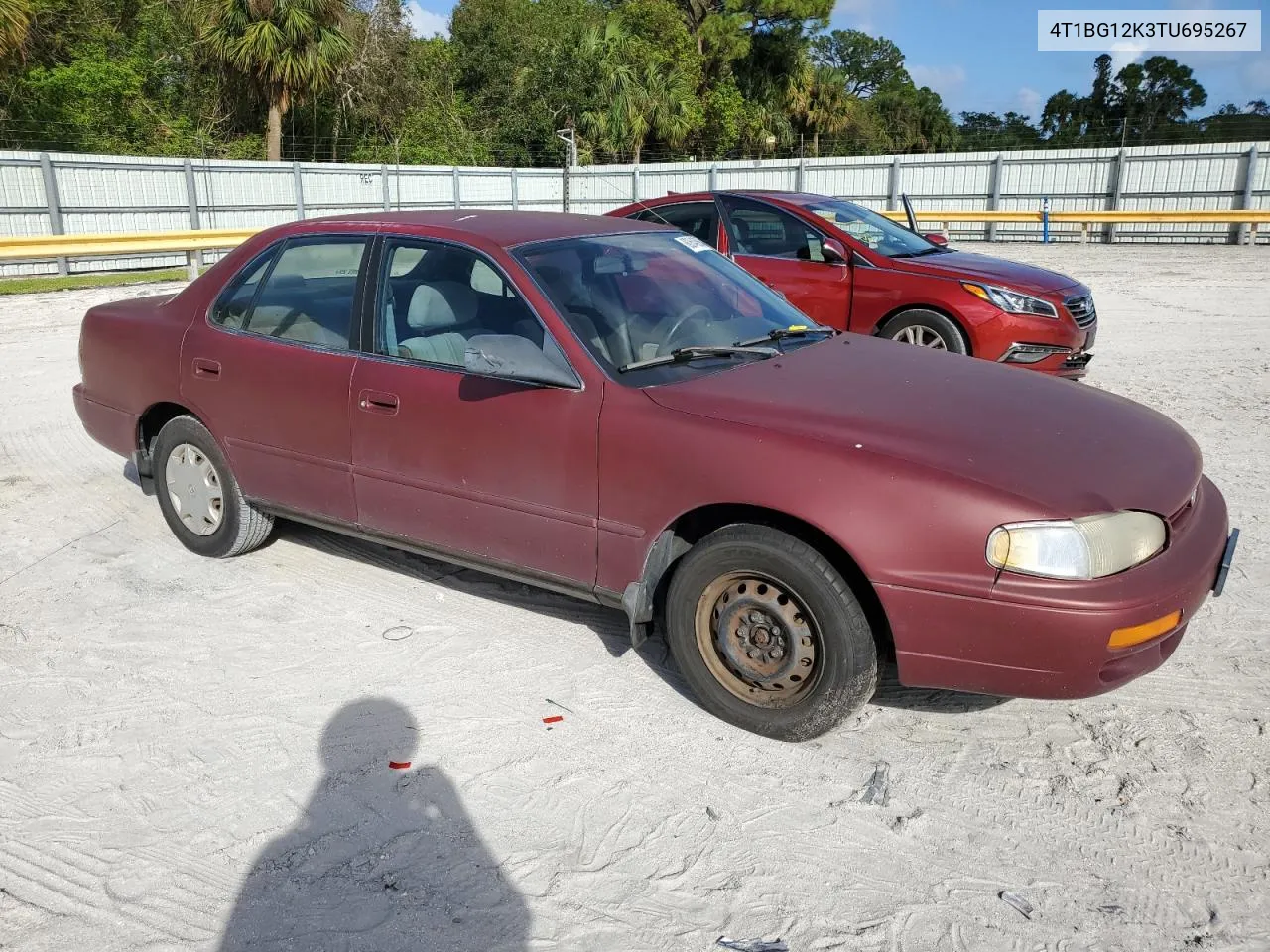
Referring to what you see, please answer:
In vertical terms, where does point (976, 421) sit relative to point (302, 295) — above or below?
below

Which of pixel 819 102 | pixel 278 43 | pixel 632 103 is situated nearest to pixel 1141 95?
pixel 819 102

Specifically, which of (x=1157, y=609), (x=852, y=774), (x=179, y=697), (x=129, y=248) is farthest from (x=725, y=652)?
(x=129, y=248)

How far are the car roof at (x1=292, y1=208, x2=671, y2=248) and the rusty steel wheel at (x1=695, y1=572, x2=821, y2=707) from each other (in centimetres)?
165

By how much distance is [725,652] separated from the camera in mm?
3506

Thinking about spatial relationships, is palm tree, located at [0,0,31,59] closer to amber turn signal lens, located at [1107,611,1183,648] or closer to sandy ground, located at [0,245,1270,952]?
sandy ground, located at [0,245,1270,952]

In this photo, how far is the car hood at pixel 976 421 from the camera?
124 inches

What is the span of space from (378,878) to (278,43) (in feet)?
95.9

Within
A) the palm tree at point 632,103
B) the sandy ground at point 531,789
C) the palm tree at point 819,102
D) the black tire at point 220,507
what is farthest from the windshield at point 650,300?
the palm tree at point 819,102

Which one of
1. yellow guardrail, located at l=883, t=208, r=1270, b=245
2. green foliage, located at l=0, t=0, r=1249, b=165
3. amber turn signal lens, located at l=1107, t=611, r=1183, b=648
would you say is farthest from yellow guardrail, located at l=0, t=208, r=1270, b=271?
amber turn signal lens, located at l=1107, t=611, r=1183, b=648

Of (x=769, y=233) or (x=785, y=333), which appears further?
(x=769, y=233)

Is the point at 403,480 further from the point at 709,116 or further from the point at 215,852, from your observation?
the point at 709,116

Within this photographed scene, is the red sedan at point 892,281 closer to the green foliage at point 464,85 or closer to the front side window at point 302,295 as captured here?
the front side window at point 302,295

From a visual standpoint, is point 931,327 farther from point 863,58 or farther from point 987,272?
point 863,58

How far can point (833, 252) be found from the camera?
27.9 feet
